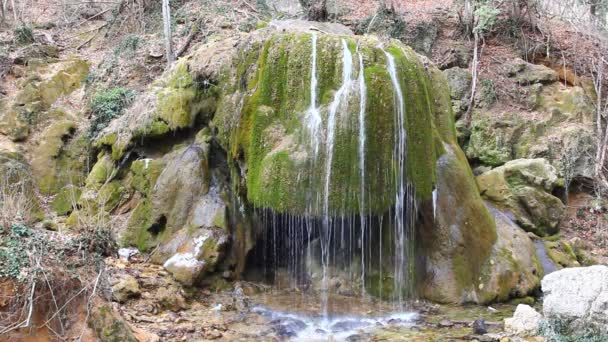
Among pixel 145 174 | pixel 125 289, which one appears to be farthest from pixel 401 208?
pixel 145 174

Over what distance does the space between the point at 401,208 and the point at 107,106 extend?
296 inches

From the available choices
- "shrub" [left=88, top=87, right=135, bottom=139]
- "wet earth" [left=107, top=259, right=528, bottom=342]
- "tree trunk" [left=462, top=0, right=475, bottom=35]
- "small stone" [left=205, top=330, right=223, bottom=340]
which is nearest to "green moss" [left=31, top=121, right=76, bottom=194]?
"shrub" [left=88, top=87, right=135, bottom=139]

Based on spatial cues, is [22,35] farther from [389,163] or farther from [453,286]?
[453,286]

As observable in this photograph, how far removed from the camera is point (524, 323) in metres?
6.43

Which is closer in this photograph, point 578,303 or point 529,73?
point 578,303

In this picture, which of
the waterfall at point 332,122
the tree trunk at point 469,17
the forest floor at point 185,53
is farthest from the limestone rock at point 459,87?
the waterfall at point 332,122

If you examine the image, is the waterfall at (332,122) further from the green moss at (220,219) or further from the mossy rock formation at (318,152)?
the green moss at (220,219)

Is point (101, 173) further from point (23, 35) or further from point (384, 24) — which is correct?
point (384, 24)

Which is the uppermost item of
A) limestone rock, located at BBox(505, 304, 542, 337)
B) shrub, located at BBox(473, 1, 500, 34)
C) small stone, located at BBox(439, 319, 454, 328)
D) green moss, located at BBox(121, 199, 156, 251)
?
shrub, located at BBox(473, 1, 500, 34)

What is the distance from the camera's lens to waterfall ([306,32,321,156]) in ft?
24.6

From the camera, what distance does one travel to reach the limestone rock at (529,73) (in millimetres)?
13498

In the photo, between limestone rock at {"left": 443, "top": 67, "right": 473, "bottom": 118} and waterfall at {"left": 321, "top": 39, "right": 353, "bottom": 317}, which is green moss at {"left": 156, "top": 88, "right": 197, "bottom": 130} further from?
limestone rock at {"left": 443, "top": 67, "right": 473, "bottom": 118}

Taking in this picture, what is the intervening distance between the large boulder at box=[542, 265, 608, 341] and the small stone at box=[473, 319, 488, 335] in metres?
0.81

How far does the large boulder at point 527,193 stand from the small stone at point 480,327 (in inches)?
145
